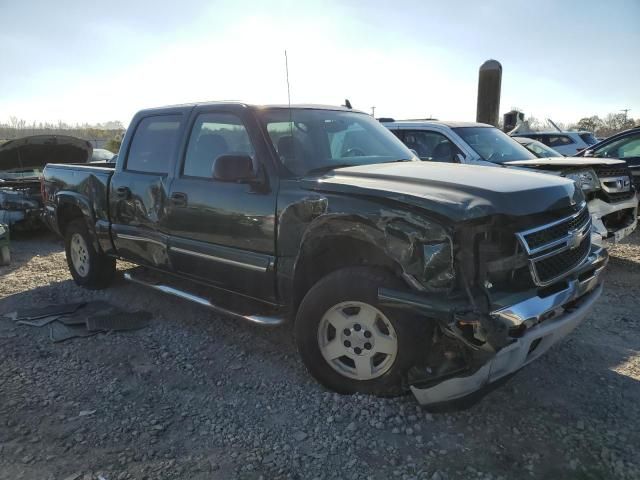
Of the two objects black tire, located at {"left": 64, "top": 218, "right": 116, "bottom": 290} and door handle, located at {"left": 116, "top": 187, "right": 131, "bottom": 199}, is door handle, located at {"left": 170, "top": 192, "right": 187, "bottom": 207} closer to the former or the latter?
door handle, located at {"left": 116, "top": 187, "right": 131, "bottom": 199}

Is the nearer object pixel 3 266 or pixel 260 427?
pixel 260 427

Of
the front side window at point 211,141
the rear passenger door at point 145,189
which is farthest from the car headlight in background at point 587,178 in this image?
the rear passenger door at point 145,189

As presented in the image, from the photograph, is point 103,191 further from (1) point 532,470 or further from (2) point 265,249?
(1) point 532,470

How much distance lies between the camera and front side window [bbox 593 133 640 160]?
8.34 meters

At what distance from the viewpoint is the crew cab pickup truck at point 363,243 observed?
8.72ft

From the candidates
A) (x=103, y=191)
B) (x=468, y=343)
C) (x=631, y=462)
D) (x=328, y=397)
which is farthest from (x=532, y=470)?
(x=103, y=191)

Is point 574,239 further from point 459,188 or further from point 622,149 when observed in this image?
point 622,149

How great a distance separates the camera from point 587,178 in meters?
5.84

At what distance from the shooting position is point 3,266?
6.94m

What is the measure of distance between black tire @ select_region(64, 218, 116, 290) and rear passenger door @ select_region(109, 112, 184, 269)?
69 centimetres

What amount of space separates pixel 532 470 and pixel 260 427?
4.89 ft

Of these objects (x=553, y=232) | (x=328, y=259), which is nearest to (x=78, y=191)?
(x=328, y=259)

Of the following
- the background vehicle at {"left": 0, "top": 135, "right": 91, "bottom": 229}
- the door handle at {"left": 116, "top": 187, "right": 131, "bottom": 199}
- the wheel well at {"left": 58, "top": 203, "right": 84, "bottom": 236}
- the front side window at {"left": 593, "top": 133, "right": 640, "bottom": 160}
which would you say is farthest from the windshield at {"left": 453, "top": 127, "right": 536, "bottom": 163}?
the background vehicle at {"left": 0, "top": 135, "right": 91, "bottom": 229}

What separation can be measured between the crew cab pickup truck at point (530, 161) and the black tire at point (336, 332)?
320 cm
